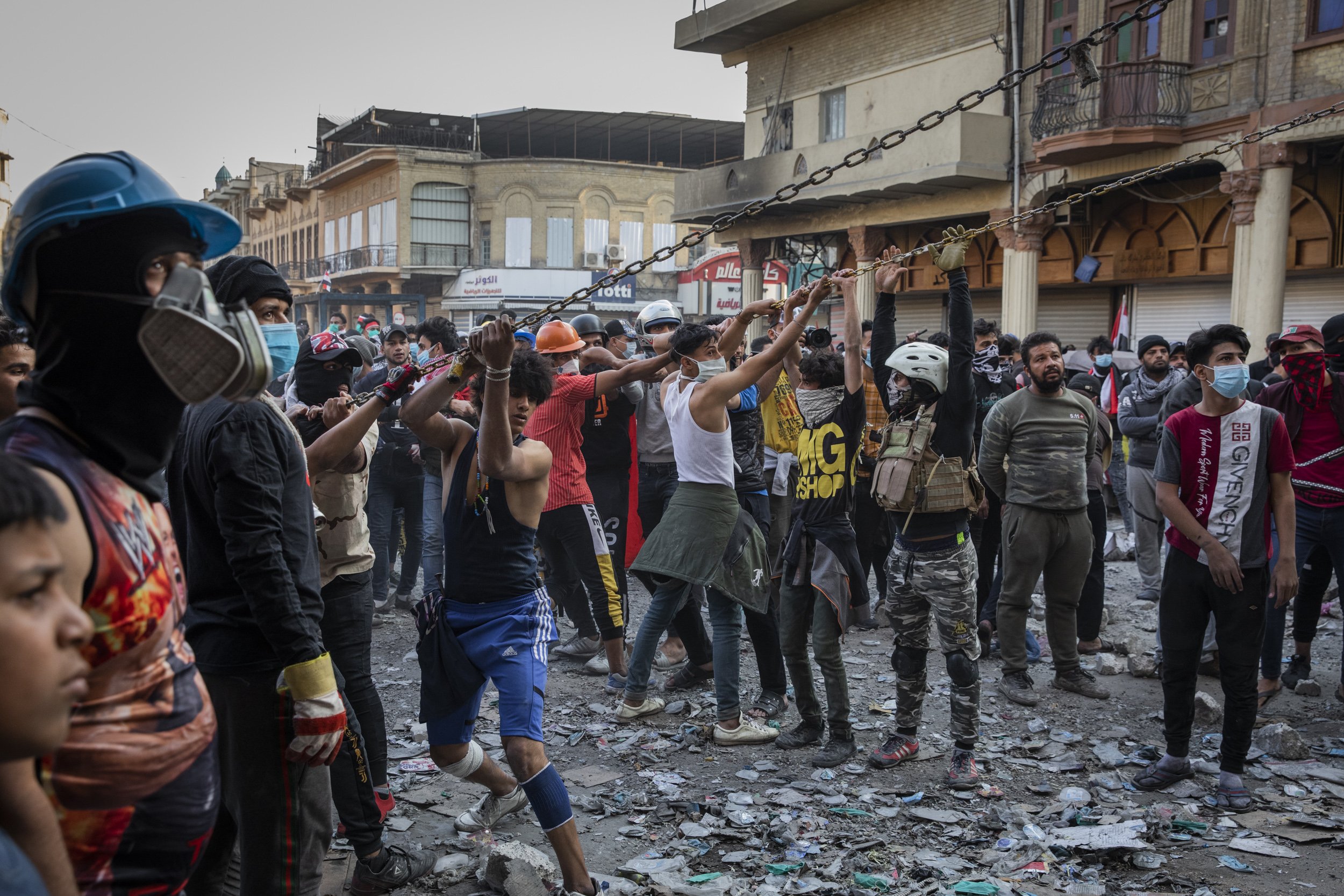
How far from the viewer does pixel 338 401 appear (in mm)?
3922

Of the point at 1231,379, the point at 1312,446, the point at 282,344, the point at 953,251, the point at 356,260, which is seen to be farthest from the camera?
the point at 356,260

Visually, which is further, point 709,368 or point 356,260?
point 356,260

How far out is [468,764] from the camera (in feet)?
13.1

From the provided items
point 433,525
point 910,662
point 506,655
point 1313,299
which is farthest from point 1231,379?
point 1313,299

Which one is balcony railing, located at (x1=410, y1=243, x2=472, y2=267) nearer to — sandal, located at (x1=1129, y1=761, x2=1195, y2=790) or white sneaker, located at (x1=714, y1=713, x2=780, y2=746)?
white sneaker, located at (x1=714, y1=713, x2=780, y2=746)

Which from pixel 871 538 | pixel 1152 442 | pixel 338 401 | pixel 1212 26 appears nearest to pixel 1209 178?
pixel 1212 26

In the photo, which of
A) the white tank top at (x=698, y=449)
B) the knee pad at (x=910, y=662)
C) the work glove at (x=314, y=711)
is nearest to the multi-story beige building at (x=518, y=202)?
the white tank top at (x=698, y=449)

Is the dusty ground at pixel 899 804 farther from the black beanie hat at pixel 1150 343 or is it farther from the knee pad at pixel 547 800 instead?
the black beanie hat at pixel 1150 343

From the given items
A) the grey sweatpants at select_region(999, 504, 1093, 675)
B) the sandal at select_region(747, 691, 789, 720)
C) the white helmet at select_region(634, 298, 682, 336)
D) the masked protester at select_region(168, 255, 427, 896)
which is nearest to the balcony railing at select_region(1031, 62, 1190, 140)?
the white helmet at select_region(634, 298, 682, 336)

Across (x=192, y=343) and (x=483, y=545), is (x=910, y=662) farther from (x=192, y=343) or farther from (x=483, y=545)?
(x=192, y=343)

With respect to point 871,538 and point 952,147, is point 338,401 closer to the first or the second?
point 871,538

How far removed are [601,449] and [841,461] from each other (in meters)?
2.30

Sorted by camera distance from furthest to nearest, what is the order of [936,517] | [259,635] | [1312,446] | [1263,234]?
[1263,234] → [1312,446] → [936,517] → [259,635]

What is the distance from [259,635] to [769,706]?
3.64 m
